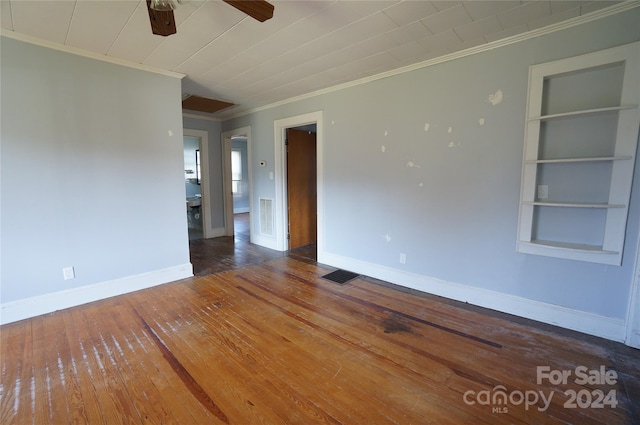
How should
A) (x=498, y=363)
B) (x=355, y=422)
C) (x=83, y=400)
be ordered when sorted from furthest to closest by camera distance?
(x=498, y=363) → (x=83, y=400) → (x=355, y=422)

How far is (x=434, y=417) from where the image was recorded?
1495 millimetres

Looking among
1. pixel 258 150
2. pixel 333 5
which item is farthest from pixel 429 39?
pixel 258 150

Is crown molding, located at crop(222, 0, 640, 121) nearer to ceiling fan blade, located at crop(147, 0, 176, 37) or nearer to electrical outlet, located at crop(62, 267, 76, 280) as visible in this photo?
ceiling fan blade, located at crop(147, 0, 176, 37)

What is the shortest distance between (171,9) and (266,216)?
3608 mm

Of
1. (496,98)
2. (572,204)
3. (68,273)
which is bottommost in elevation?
(68,273)

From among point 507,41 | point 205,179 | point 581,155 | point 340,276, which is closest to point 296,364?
point 340,276

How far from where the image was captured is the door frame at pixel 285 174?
3963 mm

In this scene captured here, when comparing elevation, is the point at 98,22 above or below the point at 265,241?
above

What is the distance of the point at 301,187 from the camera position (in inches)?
195

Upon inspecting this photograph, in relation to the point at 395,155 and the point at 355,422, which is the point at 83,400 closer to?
the point at 355,422

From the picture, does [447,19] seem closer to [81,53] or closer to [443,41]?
[443,41]

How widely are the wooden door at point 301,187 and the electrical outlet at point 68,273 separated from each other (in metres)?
2.82

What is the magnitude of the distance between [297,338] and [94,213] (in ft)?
7.96

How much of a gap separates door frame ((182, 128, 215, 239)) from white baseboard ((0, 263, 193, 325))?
2197 millimetres
